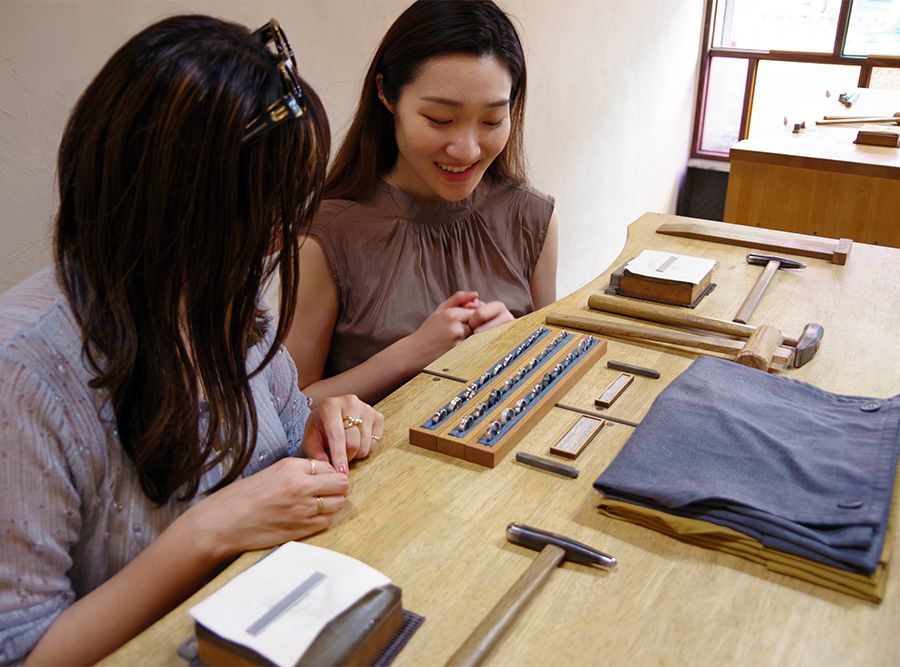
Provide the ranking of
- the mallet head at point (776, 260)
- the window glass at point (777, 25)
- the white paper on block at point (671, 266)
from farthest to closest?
the window glass at point (777, 25)
the mallet head at point (776, 260)
the white paper on block at point (671, 266)

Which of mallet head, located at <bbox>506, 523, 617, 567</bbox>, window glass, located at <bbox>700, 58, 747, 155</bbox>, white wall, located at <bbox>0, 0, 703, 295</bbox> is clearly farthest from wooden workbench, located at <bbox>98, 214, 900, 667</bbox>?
window glass, located at <bbox>700, 58, 747, 155</bbox>

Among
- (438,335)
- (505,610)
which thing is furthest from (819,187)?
(505,610)

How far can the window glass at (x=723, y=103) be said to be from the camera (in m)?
5.68

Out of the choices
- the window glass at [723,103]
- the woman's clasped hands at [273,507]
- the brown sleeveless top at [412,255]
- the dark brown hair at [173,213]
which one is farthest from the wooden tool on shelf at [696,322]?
the window glass at [723,103]

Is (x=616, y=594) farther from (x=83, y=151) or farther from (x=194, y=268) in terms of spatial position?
(x=83, y=151)

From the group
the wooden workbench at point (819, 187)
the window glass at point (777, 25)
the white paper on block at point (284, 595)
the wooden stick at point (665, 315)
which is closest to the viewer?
the white paper on block at point (284, 595)

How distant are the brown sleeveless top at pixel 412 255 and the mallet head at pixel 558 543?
0.88 metres

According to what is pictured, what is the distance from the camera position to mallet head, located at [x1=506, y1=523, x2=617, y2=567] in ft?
3.46

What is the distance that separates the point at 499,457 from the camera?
1.29m

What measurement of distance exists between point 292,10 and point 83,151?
1.52 m

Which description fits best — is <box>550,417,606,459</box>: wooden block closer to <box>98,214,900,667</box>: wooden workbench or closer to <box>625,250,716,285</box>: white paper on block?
<box>98,214,900,667</box>: wooden workbench

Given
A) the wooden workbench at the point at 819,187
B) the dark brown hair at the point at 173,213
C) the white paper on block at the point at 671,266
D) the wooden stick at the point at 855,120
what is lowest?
the wooden workbench at the point at 819,187

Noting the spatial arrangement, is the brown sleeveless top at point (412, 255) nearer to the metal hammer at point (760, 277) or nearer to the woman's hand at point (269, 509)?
the metal hammer at point (760, 277)

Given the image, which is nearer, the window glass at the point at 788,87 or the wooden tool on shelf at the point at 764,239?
the wooden tool on shelf at the point at 764,239
